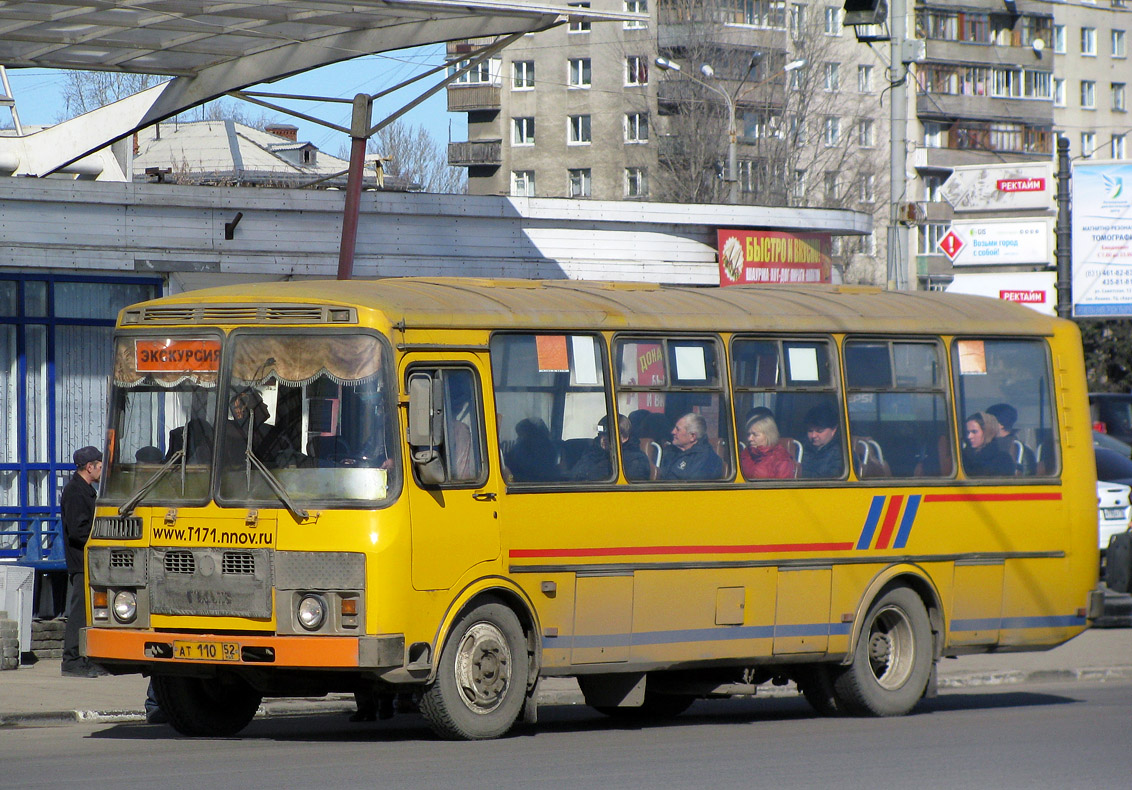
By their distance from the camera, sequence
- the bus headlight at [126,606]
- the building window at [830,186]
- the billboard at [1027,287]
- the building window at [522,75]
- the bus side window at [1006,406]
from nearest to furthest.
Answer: the bus headlight at [126,606], the bus side window at [1006,406], the billboard at [1027,287], the building window at [830,186], the building window at [522,75]

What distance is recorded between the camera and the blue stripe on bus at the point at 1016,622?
13273mm

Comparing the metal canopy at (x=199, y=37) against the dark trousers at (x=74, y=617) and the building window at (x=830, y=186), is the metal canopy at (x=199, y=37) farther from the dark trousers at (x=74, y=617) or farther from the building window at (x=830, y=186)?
the building window at (x=830, y=186)

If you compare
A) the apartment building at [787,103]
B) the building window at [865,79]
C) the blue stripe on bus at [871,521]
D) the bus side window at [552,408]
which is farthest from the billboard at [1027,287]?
the building window at [865,79]

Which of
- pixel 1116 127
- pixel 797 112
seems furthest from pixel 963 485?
pixel 1116 127

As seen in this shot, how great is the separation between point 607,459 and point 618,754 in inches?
78.6

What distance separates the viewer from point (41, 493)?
1898cm

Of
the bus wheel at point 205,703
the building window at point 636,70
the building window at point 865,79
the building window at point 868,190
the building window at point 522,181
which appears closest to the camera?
the bus wheel at point 205,703

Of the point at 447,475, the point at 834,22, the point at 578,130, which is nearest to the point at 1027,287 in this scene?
the point at 834,22

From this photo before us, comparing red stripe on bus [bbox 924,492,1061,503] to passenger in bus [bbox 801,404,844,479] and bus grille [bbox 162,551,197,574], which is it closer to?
passenger in bus [bbox 801,404,844,479]

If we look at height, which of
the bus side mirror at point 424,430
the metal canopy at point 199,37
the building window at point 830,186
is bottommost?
the bus side mirror at point 424,430

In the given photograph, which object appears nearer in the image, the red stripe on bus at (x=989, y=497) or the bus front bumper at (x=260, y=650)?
the bus front bumper at (x=260, y=650)

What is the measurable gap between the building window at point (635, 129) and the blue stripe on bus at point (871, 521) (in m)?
62.0

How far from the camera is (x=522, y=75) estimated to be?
79.1m

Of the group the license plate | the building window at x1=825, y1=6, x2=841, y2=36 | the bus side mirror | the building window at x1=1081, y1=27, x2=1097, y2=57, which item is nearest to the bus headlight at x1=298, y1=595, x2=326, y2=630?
the license plate
